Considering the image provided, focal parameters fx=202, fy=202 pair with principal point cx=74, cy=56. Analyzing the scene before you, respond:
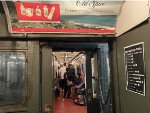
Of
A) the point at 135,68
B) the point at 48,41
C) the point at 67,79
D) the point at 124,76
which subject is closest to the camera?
the point at 135,68

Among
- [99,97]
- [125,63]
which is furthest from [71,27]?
[99,97]

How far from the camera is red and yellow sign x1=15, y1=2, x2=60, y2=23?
2743 millimetres

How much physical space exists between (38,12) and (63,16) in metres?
0.35

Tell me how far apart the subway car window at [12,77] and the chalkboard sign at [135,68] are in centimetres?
149

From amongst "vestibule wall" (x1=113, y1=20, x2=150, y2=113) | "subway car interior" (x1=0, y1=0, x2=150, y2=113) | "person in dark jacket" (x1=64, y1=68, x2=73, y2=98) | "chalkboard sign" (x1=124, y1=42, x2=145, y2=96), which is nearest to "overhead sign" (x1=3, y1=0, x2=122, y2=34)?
"subway car interior" (x1=0, y1=0, x2=150, y2=113)

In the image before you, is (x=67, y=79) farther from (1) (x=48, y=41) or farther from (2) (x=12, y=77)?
(2) (x=12, y=77)

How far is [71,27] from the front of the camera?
9.57ft

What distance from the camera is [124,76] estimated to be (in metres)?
2.75

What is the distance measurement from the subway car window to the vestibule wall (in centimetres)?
141

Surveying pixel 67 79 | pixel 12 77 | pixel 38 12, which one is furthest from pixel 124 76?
pixel 67 79

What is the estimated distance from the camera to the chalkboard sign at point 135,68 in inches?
88.5

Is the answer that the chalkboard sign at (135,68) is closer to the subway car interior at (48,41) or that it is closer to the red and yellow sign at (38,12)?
the subway car interior at (48,41)

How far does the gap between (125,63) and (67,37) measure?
0.91 metres

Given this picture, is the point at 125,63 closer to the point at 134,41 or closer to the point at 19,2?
the point at 134,41
